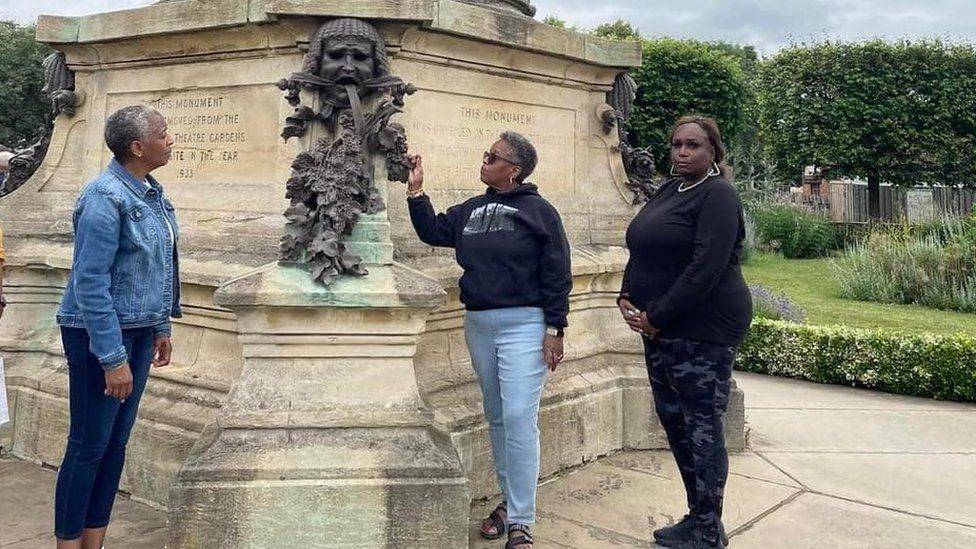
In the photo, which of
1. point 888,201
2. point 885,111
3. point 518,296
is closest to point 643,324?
point 518,296

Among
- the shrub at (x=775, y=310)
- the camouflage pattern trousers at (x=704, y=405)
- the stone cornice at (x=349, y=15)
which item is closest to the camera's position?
the camouflage pattern trousers at (x=704, y=405)

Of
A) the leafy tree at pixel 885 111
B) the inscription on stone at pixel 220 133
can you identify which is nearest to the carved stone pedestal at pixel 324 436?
the inscription on stone at pixel 220 133

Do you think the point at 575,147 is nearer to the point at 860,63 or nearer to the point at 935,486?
the point at 935,486

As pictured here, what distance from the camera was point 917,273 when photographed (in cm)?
1443

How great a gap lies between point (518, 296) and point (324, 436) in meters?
1.04

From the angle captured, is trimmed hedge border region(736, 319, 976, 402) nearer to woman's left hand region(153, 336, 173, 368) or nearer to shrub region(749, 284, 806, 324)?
shrub region(749, 284, 806, 324)

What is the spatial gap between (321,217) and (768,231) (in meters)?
23.9

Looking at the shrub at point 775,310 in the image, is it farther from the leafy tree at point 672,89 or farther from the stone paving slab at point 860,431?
the leafy tree at point 672,89

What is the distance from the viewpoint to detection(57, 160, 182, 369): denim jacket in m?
3.05

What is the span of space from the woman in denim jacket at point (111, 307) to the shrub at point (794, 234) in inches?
955

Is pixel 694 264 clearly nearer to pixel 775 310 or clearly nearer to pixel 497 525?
pixel 497 525

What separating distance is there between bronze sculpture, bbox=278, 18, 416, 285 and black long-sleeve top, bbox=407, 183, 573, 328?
1.70ft

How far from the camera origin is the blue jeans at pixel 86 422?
3.22 metres

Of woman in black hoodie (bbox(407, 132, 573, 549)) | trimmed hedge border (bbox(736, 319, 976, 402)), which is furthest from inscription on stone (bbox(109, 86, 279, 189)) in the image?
trimmed hedge border (bbox(736, 319, 976, 402))
